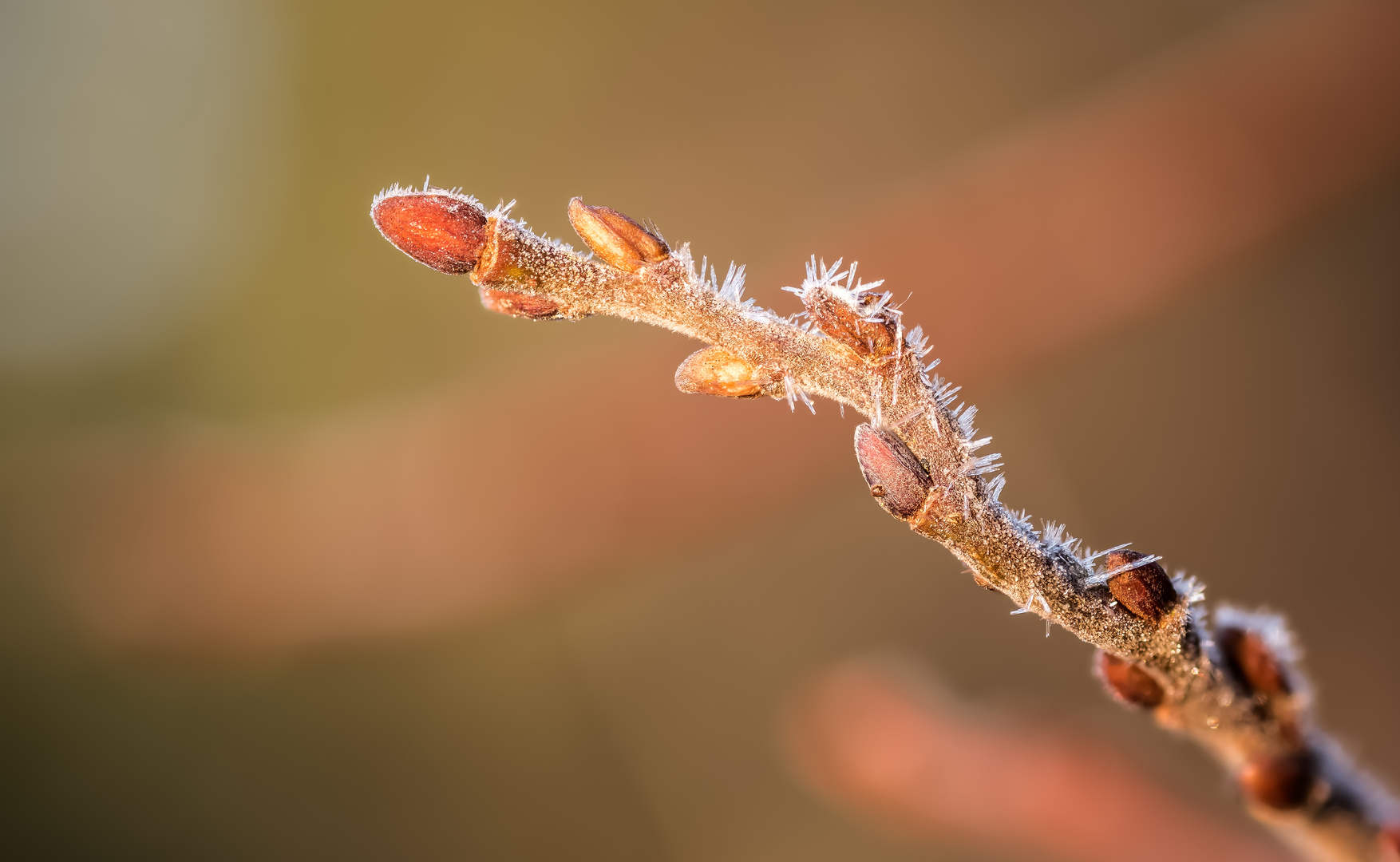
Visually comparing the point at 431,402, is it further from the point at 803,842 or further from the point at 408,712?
the point at 803,842

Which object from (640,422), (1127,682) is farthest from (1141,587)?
(640,422)

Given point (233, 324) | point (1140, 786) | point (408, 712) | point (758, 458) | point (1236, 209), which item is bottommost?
point (1140, 786)

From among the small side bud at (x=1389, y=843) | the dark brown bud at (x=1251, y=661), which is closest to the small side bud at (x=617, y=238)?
the dark brown bud at (x=1251, y=661)

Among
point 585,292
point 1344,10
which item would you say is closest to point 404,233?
point 585,292

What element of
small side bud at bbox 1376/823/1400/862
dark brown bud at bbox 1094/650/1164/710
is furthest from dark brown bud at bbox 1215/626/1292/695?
small side bud at bbox 1376/823/1400/862

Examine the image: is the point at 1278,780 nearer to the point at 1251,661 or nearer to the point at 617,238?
the point at 1251,661

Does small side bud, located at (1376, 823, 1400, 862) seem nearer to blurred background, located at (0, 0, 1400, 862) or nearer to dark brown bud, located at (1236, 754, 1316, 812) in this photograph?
dark brown bud, located at (1236, 754, 1316, 812)

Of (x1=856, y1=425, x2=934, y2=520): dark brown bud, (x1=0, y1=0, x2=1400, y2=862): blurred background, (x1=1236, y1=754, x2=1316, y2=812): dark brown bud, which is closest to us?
(x1=856, y1=425, x2=934, y2=520): dark brown bud
